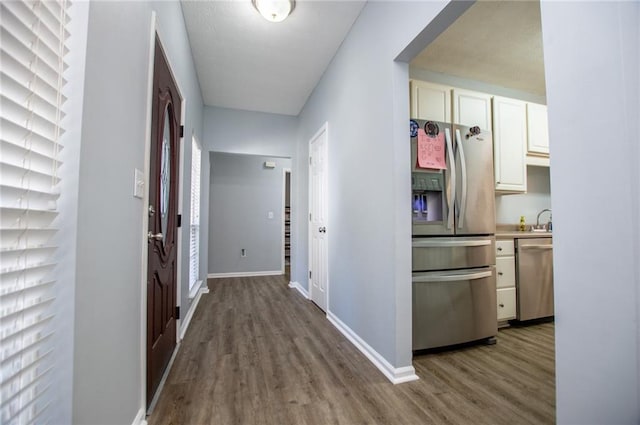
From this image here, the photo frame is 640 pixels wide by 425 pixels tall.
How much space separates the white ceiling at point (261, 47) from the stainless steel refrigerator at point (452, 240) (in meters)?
1.23

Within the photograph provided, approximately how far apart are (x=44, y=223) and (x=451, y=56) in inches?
124

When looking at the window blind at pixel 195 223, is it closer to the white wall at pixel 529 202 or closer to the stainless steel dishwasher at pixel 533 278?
the stainless steel dishwasher at pixel 533 278

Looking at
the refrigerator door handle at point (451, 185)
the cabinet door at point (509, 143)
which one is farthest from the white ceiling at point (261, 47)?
the cabinet door at point (509, 143)

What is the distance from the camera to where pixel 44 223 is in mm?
699

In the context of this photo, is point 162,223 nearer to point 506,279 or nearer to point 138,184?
point 138,184

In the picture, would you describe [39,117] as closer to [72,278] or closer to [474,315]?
[72,278]

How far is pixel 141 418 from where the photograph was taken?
1290 mm

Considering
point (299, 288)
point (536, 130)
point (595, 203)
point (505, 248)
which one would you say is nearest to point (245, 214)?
point (299, 288)

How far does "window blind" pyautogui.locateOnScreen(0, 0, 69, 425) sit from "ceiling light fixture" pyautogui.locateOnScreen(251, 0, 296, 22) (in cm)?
158

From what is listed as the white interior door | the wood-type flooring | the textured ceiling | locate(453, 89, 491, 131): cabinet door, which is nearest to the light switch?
the wood-type flooring

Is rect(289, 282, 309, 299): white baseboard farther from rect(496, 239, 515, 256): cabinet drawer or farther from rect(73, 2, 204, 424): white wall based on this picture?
rect(73, 2, 204, 424): white wall

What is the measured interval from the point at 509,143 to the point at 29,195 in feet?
11.3

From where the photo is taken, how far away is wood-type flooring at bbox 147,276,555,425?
4.57 feet

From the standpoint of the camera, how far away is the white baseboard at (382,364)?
66.8 inches
